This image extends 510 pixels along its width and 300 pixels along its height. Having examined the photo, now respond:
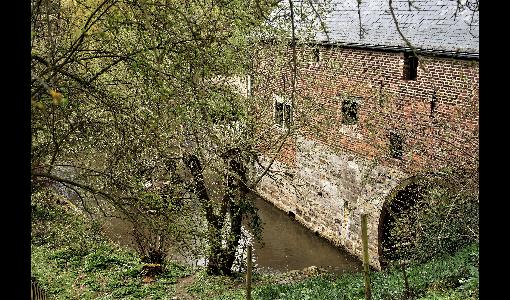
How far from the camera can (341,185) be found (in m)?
14.9

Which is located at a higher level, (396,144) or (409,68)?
(409,68)

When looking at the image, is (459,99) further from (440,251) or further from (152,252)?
(152,252)

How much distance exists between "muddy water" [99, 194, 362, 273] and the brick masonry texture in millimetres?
391

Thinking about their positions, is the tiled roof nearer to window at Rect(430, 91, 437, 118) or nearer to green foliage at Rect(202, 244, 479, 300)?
window at Rect(430, 91, 437, 118)

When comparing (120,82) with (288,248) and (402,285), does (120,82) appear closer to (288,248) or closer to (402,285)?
(402,285)

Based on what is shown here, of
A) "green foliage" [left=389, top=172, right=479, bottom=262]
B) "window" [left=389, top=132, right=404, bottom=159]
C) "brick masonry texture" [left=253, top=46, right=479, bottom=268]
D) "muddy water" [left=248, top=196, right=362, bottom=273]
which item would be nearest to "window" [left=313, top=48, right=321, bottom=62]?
"brick masonry texture" [left=253, top=46, right=479, bottom=268]

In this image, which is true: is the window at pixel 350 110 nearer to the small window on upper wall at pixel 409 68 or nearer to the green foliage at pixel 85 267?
the small window on upper wall at pixel 409 68

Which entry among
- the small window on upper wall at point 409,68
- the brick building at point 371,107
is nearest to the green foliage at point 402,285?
the brick building at point 371,107

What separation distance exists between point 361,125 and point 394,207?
7.65ft

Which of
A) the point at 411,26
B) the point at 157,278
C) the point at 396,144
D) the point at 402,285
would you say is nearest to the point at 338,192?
the point at 396,144

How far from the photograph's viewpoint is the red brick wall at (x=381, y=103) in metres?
10.7

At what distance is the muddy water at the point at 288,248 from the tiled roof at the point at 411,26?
5.36 m

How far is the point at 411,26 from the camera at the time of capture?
12.3m
